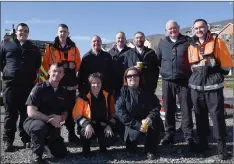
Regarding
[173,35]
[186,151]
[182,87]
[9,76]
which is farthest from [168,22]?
[9,76]

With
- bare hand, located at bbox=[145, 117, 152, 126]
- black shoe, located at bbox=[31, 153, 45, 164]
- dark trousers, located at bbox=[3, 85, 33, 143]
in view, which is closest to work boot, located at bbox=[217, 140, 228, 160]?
bare hand, located at bbox=[145, 117, 152, 126]

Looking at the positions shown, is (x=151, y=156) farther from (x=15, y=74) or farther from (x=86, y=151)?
(x=15, y=74)

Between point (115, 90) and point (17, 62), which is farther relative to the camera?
point (115, 90)

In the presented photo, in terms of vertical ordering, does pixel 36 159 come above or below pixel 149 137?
below

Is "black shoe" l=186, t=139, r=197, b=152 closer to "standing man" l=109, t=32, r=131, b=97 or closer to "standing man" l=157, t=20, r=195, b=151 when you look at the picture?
"standing man" l=157, t=20, r=195, b=151

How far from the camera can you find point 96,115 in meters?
5.78

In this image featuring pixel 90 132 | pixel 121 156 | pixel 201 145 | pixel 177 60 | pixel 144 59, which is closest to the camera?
pixel 90 132

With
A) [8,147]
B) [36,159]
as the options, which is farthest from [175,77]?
[8,147]

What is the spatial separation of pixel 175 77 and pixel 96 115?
6.03ft

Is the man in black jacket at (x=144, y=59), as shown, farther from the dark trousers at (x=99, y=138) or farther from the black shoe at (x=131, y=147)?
the dark trousers at (x=99, y=138)

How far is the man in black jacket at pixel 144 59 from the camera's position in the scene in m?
6.56

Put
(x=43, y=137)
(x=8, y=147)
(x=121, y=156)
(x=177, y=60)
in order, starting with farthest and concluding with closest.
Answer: (x=177, y=60), (x=8, y=147), (x=121, y=156), (x=43, y=137)

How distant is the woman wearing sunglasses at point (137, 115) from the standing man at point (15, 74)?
6.57 ft

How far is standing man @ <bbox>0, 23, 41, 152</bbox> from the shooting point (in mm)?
5961
